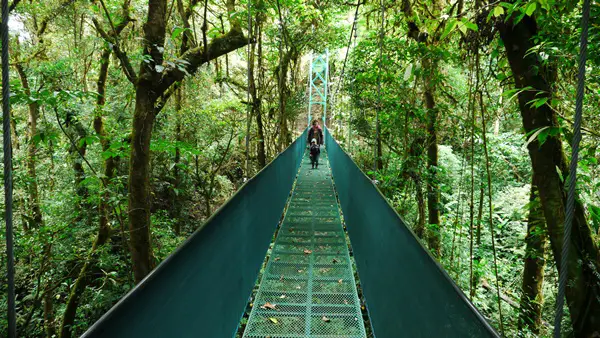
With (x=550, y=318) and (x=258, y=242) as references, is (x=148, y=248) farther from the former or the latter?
(x=550, y=318)

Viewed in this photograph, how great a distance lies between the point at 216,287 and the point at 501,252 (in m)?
5.16

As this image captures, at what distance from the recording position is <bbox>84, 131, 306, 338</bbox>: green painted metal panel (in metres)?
0.88

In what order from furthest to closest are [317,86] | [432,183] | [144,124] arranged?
[317,86] < [432,183] < [144,124]

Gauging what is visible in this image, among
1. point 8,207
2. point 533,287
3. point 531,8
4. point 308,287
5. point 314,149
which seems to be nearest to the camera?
point 8,207

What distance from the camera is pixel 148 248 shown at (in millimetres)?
3176

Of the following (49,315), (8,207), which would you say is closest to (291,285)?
(8,207)

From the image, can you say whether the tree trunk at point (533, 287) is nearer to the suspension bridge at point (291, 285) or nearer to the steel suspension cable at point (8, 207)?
the suspension bridge at point (291, 285)

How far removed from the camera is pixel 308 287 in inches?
114

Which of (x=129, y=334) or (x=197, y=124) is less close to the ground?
(x=197, y=124)

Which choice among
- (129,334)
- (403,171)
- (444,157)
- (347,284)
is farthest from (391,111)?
(129,334)

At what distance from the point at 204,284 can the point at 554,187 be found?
1.87 m

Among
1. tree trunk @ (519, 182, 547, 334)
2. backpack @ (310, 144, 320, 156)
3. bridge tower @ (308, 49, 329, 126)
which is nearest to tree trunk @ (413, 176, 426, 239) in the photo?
tree trunk @ (519, 182, 547, 334)

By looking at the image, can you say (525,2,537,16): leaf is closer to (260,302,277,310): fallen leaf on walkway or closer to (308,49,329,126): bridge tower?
(260,302,277,310): fallen leaf on walkway

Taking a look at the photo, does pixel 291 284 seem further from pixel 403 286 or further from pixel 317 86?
pixel 317 86
